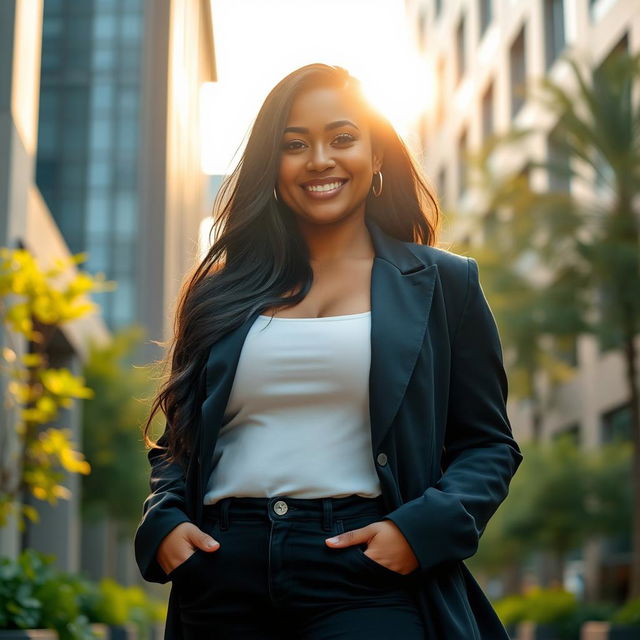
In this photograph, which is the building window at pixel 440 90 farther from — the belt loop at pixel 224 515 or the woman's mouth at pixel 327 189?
the belt loop at pixel 224 515

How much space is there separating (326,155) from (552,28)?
115 feet

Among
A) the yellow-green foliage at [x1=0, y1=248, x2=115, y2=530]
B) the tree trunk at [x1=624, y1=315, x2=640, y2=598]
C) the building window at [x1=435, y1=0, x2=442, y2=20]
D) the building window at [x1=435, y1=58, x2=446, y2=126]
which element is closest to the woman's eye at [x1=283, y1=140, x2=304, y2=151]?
the yellow-green foliage at [x1=0, y1=248, x2=115, y2=530]

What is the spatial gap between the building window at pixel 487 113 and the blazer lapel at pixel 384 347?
42.0 m

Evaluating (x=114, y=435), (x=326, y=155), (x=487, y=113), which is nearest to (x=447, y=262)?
(x=326, y=155)

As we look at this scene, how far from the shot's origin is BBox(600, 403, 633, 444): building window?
3083 cm

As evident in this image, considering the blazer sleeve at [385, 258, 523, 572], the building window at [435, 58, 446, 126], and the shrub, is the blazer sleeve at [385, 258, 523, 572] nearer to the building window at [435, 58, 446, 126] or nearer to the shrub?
the shrub

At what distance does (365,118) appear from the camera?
3.18 meters

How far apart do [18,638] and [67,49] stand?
4717cm

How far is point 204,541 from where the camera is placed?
9.14 feet

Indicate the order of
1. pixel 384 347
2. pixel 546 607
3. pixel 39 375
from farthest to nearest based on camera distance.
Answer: pixel 546 607, pixel 39 375, pixel 384 347

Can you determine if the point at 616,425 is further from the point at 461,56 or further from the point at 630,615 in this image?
the point at 461,56

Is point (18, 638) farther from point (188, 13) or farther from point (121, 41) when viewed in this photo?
point (121, 41)

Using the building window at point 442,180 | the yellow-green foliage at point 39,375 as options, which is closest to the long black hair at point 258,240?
the yellow-green foliage at point 39,375

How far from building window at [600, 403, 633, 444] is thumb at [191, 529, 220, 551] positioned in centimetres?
2837
